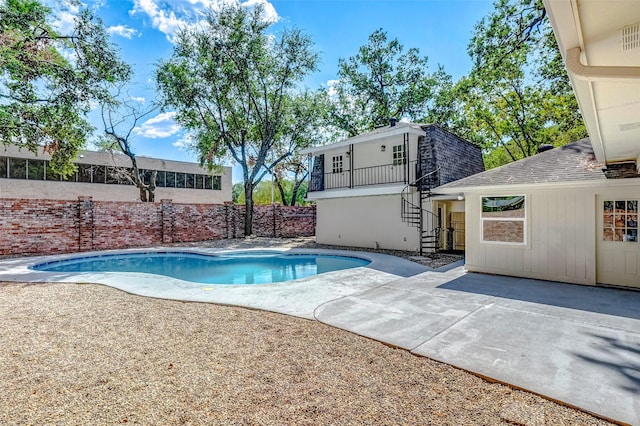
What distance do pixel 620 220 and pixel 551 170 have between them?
5.56ft

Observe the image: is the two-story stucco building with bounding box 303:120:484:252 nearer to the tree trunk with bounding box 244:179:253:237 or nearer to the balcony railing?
the balcony railing

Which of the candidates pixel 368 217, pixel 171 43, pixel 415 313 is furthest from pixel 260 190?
pixel 415 313

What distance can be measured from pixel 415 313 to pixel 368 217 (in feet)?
31.5

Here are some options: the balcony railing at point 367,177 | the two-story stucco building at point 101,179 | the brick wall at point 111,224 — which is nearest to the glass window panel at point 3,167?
the two-story stucco building at point 101,179

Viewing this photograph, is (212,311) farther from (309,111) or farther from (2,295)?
(309,111)

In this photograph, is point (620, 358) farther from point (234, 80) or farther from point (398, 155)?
point (234, 80)

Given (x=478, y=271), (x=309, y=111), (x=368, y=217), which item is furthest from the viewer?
(x=309, y=111)

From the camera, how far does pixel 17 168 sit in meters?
20.5

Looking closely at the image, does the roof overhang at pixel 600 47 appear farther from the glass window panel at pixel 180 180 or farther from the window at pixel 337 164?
the glass window panel at pixel 180 180

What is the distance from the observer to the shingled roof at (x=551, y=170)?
696 cm

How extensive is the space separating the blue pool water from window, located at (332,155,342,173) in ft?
16.0

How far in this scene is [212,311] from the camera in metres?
5.34

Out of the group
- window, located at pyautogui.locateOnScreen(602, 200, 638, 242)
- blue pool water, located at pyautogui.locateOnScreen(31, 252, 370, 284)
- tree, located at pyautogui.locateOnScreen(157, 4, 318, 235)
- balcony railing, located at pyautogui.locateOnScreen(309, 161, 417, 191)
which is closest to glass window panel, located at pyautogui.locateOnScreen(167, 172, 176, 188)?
tree, located at pyautogui.locateOnScreen(157, 4, 318, 235)

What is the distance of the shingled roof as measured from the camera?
6.96 metres
